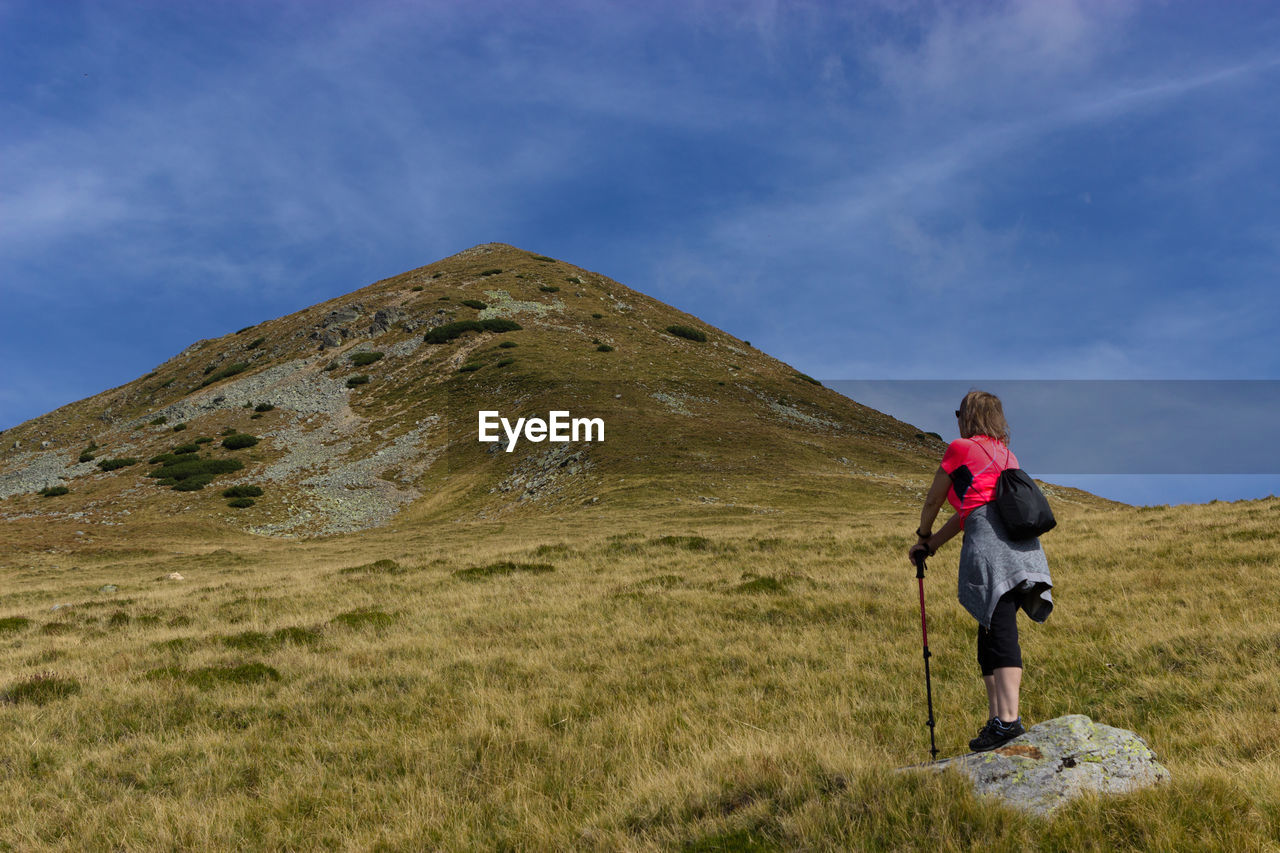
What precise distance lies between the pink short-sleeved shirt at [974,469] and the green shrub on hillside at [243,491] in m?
57.3

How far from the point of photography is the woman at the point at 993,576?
500 centimetres

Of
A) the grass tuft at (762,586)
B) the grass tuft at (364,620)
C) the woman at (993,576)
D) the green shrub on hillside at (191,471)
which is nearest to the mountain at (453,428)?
the green shrub on hillside at (191,471)

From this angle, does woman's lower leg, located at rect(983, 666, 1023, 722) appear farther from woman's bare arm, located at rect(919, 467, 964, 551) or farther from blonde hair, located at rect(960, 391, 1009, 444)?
blonde hair, located at rect(960, 391, 1009, 444)

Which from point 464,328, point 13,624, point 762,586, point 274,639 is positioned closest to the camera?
point 274,639

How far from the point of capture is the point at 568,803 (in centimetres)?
527

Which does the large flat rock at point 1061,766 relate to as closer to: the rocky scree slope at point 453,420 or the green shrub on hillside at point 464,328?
the rocky scree slope at point 453,420

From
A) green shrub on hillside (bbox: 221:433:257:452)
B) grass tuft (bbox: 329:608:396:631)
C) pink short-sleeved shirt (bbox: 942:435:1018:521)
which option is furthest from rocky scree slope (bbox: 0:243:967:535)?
pink short-sleeved shirt (bbox: 942:435:1018:521)

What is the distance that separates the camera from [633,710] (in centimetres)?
726

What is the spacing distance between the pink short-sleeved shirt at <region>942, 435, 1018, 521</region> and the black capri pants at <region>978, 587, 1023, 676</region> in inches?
27.9

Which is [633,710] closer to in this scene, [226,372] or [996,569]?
[996,569]

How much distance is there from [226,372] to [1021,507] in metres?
103

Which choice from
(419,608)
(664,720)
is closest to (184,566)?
(419,608)

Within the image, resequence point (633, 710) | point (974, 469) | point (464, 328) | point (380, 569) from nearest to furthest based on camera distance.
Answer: point (974, 469)
point (633, 710)
point (380, 569)
point (464, 328)

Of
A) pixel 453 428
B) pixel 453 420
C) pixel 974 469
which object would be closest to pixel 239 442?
pixel 453 420
